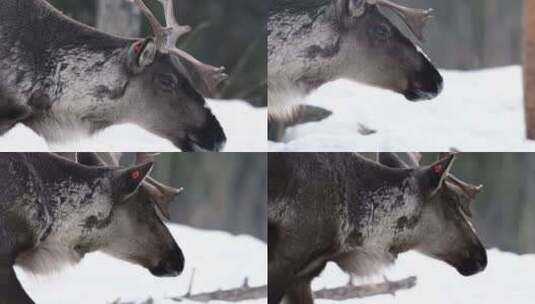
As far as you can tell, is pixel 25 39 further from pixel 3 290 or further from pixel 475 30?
pixel 475 30

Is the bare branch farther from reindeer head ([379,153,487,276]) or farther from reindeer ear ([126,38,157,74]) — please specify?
reindeer ear ([126,38,157,74])

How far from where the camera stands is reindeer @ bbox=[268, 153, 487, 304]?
4.24 m

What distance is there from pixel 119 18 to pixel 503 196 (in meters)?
1.22

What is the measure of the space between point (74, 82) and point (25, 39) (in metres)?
0.20

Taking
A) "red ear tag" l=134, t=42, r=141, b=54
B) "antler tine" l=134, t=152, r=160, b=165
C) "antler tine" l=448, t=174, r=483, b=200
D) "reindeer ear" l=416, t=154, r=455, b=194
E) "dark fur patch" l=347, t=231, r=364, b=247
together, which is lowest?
"dark fur patch" l=347, t=231, r=364, b=247

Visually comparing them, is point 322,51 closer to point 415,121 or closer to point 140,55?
point 415,121

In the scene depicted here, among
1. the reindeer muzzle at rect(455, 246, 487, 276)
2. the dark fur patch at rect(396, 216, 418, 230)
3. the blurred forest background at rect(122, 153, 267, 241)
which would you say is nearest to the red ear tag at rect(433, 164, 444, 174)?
the dark fur patch at rect(396, 216, 418, 230)

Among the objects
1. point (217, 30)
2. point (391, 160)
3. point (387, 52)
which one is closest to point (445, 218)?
point (391, 160)

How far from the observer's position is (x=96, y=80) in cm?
430

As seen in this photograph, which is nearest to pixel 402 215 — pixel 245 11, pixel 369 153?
pixel 369 153

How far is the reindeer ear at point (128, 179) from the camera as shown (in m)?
4.26

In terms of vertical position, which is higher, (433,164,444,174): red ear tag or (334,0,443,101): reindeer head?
(334,0,443,101): reindeer head

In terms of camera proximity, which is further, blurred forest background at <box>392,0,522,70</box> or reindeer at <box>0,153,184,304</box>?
blurred forest background at <box>392,0,522,70</box>

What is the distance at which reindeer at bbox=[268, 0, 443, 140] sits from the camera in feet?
14.2
